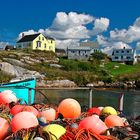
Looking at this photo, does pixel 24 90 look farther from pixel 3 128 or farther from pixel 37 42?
pixel 37 42

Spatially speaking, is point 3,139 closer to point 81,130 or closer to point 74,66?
point 81,130

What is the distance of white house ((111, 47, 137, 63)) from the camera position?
93.1 m

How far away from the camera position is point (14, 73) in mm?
56312

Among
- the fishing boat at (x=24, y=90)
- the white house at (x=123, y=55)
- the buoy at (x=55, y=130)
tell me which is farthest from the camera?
the white house at (x=123, y=55)

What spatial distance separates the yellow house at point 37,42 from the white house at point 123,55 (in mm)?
16679

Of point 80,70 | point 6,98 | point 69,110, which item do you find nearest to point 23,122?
point 69,110

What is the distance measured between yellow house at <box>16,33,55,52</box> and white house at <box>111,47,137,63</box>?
16679mm

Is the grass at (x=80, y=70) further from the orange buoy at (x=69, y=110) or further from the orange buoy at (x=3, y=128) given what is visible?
the orange buoy at (x=3, y=128)

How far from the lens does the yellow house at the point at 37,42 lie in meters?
88.9

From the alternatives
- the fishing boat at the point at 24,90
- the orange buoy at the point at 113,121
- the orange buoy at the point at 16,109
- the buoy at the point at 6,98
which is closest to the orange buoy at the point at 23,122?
the orange buoy at the point at 16,109

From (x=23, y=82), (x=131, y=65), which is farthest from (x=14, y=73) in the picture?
(x=23, y=82)

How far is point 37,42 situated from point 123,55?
23588 mm

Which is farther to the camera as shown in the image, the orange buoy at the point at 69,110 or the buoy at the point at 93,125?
the orange buoy at the point at 69,110

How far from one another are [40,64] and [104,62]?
21.0 metres
